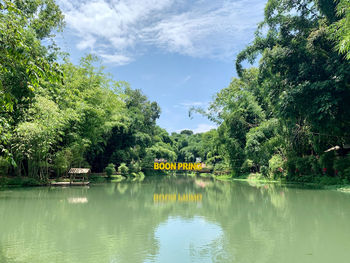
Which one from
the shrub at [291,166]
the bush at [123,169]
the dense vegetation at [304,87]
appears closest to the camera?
Result: the dense vegetation at [304,87]

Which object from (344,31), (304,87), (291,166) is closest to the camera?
(344,31)

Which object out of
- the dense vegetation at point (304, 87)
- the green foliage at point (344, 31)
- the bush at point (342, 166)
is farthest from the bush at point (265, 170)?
the green foliage at point (344, 31)

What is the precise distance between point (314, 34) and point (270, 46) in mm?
3370

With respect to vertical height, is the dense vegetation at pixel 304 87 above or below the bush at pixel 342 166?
above

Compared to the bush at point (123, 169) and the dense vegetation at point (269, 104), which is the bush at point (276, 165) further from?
the bush at point (123, 169)

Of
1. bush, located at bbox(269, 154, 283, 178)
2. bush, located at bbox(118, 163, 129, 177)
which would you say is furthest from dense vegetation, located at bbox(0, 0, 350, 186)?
bush, located at bbox(118, 163, 129, 177)

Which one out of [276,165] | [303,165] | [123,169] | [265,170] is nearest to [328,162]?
[303,165]

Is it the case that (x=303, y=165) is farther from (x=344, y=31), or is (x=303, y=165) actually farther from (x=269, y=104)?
(x=344, y=31)

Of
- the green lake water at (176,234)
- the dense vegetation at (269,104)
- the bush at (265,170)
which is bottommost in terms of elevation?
the green lake water at (176,234)

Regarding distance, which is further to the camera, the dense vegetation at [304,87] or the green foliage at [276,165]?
the green foliage at [276,165]

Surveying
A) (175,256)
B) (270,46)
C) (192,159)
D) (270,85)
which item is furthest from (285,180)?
(192,159)

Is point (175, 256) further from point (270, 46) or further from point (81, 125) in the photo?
point (81, 125)

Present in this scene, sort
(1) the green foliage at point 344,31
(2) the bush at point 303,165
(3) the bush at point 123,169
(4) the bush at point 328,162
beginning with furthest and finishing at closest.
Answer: (3) the bush at point 123,169 → (2) the bush at point 303,165 → (4) the bush at point 328,162 → (1) the green foliage at point 344,31

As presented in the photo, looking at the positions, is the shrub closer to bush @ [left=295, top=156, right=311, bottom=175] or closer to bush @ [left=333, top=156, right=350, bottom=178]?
bush @ [left=295, top=156, right=311, bottom=175]
